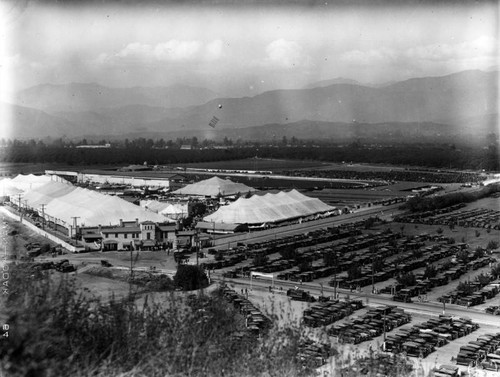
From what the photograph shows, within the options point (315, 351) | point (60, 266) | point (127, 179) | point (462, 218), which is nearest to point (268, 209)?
point (462, 218)

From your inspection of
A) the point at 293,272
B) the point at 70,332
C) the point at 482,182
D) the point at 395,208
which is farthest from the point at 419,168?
the point at 70,332

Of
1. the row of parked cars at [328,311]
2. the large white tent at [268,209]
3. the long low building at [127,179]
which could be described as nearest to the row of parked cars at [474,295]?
the row of parked cars at [328,311]

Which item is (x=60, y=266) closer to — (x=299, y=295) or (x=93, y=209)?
(x=299, y=295)

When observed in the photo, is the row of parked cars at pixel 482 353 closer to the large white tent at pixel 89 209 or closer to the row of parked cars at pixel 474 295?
the row of parked cars at pixel 474 295

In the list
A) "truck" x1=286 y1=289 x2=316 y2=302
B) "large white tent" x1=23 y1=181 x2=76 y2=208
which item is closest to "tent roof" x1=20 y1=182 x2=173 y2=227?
"large white tent" x1=23 y1=181 x2=76 y2=208

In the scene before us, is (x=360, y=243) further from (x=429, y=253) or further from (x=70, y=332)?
(x=70, y=332)
